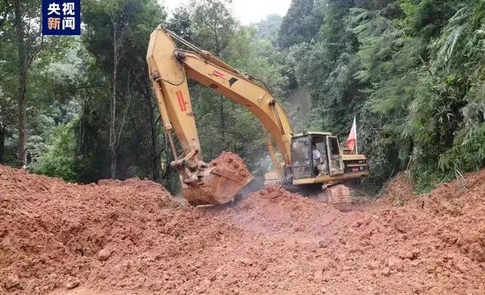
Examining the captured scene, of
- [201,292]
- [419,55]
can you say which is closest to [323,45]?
[419,55]

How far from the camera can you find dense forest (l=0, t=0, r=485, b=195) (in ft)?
38.7

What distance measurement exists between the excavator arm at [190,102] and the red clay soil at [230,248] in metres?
0.50

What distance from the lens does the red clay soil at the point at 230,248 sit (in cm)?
382

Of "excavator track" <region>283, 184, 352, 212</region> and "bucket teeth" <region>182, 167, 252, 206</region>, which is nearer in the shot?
"bucket teeth" <region>182, 167, 252, 206</region>

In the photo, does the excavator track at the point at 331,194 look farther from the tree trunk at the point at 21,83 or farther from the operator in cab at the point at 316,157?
the tree trunk at the point at 21,83

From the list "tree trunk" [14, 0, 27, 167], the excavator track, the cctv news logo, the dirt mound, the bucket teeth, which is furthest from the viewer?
"tree trunk" [14, 0, 27, 167]

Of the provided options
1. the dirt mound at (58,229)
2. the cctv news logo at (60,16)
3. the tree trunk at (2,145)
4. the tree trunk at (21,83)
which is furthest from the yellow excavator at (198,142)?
the tree trunk at (2,145)

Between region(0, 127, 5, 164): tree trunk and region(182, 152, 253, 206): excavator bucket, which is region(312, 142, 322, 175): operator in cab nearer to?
region(182, 152, 253, 206): excavator bucket

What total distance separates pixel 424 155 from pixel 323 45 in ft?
44.0

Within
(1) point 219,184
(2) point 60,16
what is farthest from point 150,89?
(1) point 219,184

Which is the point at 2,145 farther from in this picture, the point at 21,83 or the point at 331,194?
the point at 331,194

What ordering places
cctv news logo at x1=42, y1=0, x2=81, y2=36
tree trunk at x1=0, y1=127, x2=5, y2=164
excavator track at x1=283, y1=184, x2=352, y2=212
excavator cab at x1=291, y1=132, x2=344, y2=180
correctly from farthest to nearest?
1. tree trunk at x1=0, y1=127, x2=5, y2=164
2. cctv news logo at x1=42, y1=0, x2=81, y2=36
3. excavator cab at x1=291, y1=132, x2=344, y2=180
4. excavator track at x1=283, y1=184, x2=352, y2=212

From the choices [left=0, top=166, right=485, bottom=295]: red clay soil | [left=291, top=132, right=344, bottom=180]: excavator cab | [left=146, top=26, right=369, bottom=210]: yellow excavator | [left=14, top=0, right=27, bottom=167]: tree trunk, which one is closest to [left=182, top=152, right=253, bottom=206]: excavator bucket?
[left=146, top=26, right=369, bottom=210]: yellow excavator

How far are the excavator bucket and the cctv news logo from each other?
6987 mm
